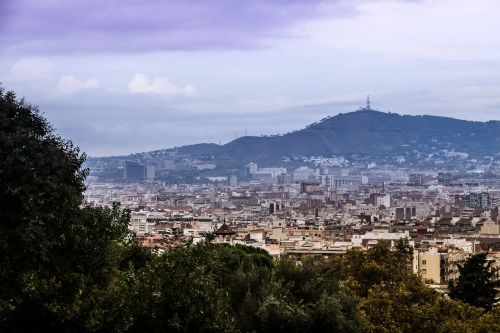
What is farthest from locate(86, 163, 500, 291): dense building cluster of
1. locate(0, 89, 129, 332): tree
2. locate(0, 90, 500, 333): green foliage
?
locate(0, 89, 129, 332): tree

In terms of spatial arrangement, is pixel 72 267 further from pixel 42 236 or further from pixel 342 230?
pixel 342 230

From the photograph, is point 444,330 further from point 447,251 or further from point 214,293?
point 447,251

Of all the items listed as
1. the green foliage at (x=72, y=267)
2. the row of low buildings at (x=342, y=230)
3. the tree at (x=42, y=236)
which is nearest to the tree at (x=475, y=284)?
the row of low buildings at (x=342, y=230)

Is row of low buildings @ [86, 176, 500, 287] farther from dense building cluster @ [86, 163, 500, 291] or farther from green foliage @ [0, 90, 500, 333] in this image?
green foliage @ [0, 90, 500, 333]

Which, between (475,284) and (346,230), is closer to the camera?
(475,284)

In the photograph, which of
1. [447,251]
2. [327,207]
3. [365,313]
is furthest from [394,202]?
[365,313]

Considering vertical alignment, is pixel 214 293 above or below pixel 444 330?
above

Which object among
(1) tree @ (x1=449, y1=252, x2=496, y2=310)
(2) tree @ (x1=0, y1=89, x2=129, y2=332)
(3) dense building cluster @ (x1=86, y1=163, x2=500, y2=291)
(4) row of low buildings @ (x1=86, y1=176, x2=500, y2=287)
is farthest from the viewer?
(4) row of low buildings @ (x1=86, y1=176, x2=500, y2=287)

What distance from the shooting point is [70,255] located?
48.8ft

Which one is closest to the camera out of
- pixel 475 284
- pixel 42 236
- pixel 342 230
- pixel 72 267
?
pixel 42 236

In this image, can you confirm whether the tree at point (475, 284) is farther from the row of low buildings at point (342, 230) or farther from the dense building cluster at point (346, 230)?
the dense building cluster at point (346, 230)

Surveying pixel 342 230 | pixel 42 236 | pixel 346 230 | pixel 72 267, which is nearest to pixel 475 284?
pixel 72 267

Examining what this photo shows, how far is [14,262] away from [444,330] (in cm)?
957

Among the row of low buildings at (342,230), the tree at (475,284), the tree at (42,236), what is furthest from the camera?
the row of low buildings at (342,230)
